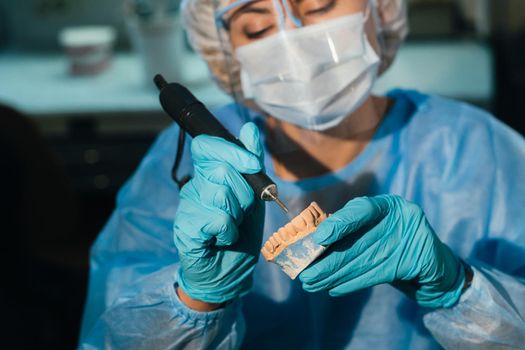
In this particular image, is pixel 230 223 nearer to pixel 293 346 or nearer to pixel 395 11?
pixel 293 346

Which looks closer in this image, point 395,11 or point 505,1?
point 395,11

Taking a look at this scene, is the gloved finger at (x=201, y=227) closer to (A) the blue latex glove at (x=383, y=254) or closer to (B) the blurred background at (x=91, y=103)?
(A) the blue latex glove at (x=383, y=254)

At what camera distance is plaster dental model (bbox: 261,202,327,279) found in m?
1.03

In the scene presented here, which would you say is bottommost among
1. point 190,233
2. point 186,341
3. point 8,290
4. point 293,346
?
point 8,290

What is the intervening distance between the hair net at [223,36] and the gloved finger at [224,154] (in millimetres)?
333

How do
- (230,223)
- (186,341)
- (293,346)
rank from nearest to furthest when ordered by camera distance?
(230,223)
(186,341)
(293,346)

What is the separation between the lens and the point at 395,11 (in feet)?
4.77

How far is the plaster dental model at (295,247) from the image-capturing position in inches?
40.6

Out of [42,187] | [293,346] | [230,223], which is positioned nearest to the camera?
[230,223]

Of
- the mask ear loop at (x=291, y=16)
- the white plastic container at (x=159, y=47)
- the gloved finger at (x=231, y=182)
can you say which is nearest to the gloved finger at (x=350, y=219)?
the gloved finger at (x=231, y=182)

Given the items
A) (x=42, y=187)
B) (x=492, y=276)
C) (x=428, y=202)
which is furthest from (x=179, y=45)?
(x=492, y=276)

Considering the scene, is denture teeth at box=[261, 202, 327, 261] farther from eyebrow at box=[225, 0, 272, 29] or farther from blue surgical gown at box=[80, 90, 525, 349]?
eyebrow at box=[225, 0, 272, 29]

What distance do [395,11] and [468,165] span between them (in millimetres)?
304

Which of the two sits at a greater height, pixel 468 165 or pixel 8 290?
pixel 468 165
